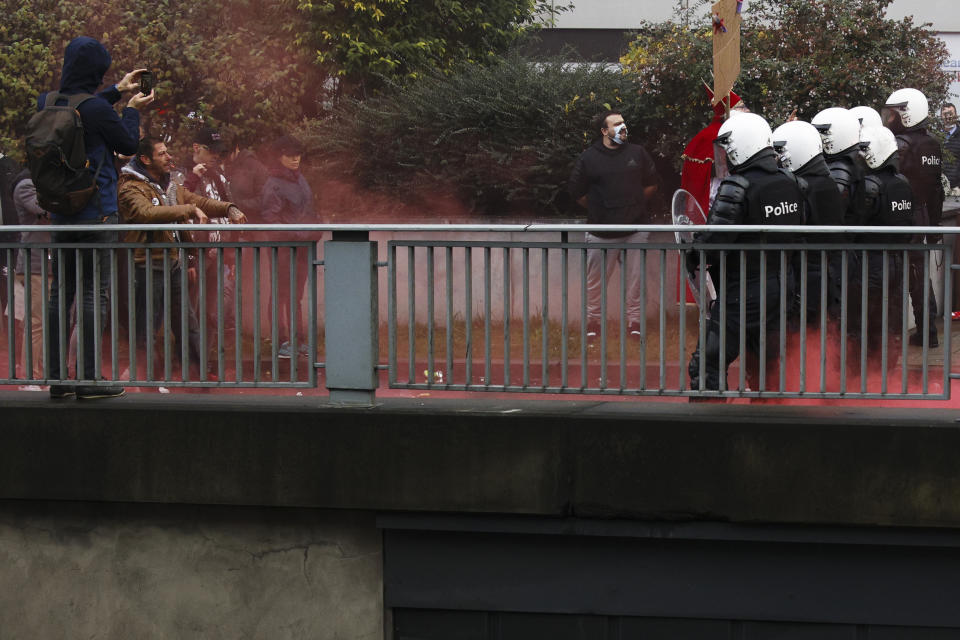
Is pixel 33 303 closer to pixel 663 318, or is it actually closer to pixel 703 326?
pixel 663 318

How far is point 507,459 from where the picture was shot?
5527 millimetres

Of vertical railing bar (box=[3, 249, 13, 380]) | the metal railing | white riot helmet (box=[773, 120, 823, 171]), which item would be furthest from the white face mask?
vertical railing bar (box=[3, 249, 13, 380])

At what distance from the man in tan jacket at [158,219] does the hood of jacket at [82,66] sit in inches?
28.9

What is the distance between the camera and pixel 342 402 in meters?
5.98

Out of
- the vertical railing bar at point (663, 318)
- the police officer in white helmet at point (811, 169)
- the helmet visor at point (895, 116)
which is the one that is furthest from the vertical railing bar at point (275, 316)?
the helmet visor at point (895, 116)

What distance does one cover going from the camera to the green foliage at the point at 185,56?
16.9 m

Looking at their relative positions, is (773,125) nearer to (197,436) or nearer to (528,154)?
(528,154)

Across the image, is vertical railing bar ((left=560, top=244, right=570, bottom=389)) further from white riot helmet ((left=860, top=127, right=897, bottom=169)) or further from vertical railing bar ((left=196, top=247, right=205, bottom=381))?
white riot helmet ((left=860, top=127, right=897, bottom=169))

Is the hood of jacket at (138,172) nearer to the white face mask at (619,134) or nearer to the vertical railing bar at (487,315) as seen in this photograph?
the vertical railing bar at (487,315)

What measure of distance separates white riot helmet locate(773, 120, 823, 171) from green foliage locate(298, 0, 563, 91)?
29.9 ft

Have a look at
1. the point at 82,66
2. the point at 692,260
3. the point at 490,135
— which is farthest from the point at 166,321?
the point at 490,135

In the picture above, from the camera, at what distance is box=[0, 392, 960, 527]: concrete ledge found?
17.5 feet

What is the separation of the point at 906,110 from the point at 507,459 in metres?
5.54

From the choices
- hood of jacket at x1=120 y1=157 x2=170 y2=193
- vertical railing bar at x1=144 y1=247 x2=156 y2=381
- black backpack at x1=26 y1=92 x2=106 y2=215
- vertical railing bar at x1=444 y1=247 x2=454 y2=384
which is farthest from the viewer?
hood of jacket at x1=120 y1=157 x2=170 y2=193
